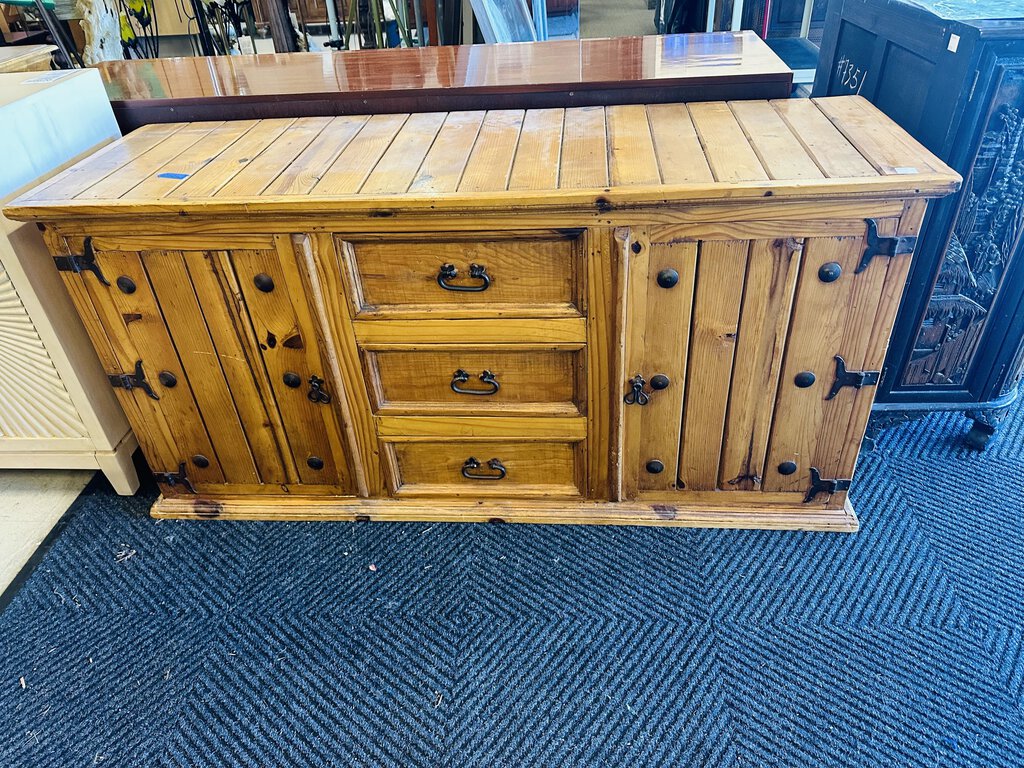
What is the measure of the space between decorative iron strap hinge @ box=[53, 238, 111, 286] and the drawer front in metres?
0.52

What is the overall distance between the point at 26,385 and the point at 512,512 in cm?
108

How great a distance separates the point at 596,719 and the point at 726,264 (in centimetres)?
79

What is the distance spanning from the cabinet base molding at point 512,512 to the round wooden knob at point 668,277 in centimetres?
52

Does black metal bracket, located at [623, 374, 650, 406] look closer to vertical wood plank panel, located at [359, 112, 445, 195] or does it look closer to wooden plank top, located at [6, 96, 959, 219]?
wooden plank top, located at [6, 96, 959, 219]

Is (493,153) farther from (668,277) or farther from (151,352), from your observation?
(151,352)

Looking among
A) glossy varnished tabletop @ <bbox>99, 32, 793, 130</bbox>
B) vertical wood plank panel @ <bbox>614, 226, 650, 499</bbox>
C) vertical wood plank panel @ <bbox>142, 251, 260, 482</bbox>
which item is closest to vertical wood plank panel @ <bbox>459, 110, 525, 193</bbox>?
glossy varnished tabletop @ <bbox>99, 32, 793, 130</bbox>

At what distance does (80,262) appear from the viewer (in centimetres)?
129

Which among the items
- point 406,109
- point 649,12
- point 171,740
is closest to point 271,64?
point 406,109

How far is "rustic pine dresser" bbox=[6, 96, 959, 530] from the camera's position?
1163mm

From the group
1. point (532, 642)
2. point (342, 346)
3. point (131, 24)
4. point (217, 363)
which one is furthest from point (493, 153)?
point (131, 24)

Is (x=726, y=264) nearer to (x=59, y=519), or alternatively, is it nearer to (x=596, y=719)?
(x=596, y=719)

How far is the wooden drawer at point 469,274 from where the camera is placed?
3.97ft

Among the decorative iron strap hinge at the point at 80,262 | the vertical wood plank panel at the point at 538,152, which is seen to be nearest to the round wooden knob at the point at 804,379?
the vertical wood plank panel at the point at 538,152

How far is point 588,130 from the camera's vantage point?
53.7 inches
